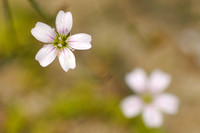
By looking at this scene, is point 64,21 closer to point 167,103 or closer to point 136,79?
point 136,79

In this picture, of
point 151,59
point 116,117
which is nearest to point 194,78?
point 151,59

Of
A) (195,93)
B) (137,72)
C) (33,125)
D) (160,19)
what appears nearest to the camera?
(137,72)

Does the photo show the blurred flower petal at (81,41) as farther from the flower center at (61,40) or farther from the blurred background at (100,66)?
the blurred background at (100,66)

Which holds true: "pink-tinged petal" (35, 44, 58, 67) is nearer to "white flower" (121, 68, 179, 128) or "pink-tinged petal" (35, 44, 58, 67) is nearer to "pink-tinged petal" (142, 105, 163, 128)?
"white flower" (121, 68, 179, 128)

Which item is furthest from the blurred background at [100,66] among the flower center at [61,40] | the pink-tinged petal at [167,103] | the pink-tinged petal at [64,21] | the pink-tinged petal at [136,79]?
the pink-tinged petal at [64,21]

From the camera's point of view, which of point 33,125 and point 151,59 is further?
point 151,59

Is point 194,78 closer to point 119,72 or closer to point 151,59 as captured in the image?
point 151,59

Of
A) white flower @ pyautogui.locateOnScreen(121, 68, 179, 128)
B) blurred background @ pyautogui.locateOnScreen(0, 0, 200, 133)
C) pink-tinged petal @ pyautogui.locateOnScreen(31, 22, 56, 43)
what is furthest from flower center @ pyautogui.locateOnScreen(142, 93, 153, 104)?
pink-tinged petal @ pyautogui.locateOnScreen(31, 22, 56, 43)
